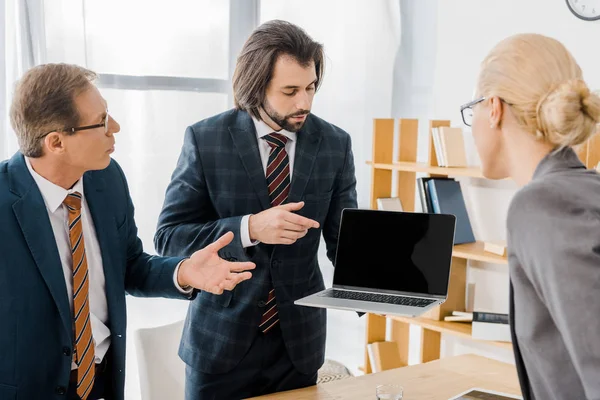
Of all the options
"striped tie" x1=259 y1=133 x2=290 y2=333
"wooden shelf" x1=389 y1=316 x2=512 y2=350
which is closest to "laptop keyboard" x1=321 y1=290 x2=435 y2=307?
"striped tie" x1=259 y1=133 x2=290 y2=333

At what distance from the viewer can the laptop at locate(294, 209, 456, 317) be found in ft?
7.58

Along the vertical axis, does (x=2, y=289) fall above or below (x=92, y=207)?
below

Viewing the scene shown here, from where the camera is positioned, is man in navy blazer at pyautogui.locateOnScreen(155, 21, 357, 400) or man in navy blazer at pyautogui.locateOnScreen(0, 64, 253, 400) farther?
man in navy blazer at pyautogui.locateOnScreen(155, 21, 357, 400)

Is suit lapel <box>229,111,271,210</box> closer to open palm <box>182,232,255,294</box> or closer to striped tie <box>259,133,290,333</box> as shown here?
striped tie <box>259,133,290,333</box>

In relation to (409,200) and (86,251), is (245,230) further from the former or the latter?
(409,200)

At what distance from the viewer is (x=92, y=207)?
1964 millimetres

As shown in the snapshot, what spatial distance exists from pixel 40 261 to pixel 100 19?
1.98 metres

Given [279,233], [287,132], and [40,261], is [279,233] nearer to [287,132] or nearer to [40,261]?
[287,132]

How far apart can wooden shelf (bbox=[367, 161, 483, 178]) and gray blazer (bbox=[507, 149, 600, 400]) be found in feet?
7.08

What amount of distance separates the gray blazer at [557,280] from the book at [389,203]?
2393 mm

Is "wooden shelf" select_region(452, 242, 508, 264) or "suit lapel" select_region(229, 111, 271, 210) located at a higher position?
"suit lapel" select_region(229, 111, 271, 210)

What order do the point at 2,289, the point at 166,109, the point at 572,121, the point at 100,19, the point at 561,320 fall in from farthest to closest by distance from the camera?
the point at 166,109
the point at 100,19
the point at 2,289
the point at 572,121
the point at 561,320

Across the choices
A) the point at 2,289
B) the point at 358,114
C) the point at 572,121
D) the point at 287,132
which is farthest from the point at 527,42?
the point at 358,114

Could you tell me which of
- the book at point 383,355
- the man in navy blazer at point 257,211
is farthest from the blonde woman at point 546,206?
the book at point 383,355
